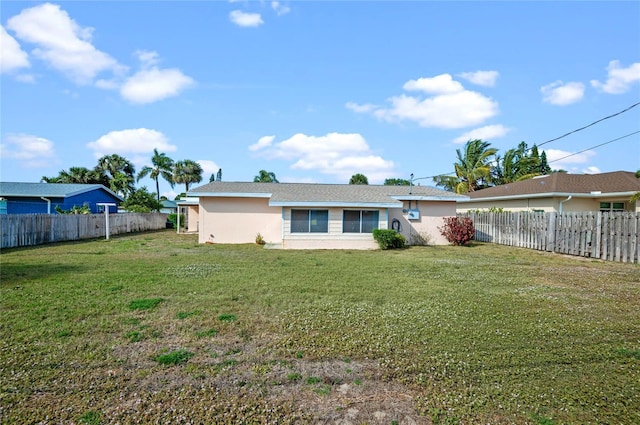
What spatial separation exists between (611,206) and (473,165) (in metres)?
16.8

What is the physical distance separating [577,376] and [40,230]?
819 inches

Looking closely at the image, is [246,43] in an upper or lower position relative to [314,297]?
upper

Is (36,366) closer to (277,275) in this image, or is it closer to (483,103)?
(277,275)

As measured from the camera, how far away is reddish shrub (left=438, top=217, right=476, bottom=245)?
17.1 metres

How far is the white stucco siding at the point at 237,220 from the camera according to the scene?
1758cm

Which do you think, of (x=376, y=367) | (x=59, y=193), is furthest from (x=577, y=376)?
(x=59, y=193)

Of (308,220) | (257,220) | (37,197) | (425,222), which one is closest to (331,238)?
(308,220)

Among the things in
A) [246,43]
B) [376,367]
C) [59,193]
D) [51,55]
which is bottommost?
[376,367]

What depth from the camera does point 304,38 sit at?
46.0 ft

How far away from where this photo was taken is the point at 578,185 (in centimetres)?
1858

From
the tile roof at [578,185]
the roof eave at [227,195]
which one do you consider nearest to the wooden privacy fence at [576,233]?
the tile roof at [578,185]

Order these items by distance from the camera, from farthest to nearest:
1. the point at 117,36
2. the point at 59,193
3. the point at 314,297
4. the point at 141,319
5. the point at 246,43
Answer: the point at 59,193 < the point at 246,43 < the point at 117,36 < the point at 314,297 < the point at 141,319

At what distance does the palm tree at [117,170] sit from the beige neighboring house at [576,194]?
38343 millimetres

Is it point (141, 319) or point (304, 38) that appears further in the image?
point (304, 38)
